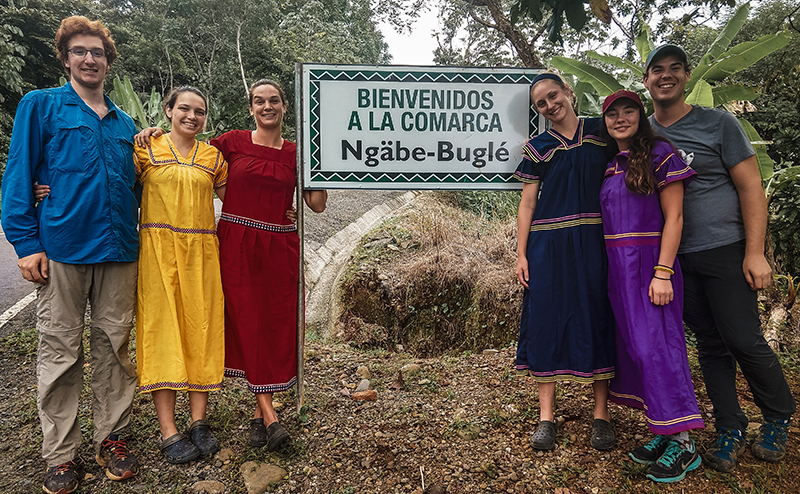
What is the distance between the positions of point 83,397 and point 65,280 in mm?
1409

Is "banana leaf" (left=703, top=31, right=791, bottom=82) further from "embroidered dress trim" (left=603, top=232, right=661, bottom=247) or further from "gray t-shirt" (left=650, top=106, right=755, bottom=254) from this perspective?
"embroidered dress trim" (left=603, top=232, right=661, bottom=247)

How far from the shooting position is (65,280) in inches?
85.0

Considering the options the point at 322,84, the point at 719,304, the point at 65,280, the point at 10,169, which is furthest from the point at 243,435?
the point at 719,304

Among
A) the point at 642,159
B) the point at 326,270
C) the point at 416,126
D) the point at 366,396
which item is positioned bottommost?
the point at 366,396

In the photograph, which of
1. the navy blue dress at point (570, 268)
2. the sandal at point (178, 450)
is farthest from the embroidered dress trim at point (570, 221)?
the sandal at point (178, 450)

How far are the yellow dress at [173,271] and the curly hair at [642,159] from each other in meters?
2.00

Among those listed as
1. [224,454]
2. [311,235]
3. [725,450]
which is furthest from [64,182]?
[311,235]

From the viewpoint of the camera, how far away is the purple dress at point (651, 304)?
2012 mm

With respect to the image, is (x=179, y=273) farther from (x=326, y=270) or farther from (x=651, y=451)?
(x=326, y=270)

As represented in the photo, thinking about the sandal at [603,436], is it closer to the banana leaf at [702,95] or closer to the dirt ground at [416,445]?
the dirt ground at [416,445]

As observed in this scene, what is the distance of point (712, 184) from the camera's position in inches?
82.1

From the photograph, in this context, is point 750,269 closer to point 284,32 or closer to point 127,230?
point 127,230

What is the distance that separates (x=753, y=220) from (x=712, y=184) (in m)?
0.22

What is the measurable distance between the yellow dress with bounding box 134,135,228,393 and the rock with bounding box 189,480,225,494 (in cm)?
43
